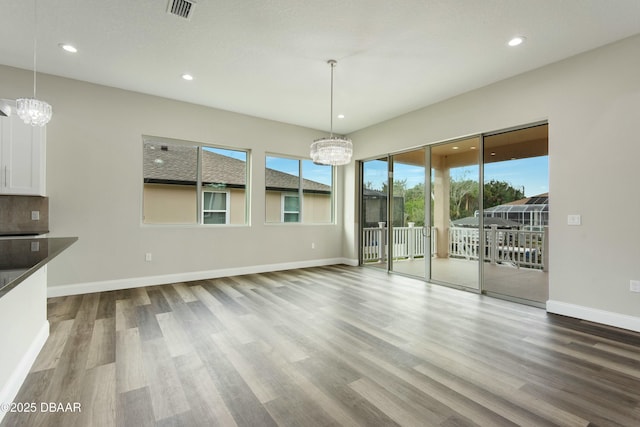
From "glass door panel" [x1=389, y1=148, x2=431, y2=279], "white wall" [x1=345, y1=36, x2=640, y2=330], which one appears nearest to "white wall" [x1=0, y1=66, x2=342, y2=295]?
"glass door panel" [x1=389, y1=148, x2=431, y2=279]

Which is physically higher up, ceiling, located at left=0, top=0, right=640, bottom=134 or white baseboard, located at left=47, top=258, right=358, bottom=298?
ceiling, located at left=0, top=0, right=640, bottom=134

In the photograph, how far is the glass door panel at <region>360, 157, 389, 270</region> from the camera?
20.3ft

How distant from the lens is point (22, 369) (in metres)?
2.04

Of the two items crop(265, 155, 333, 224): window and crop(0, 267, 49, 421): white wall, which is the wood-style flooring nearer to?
crop(0, 267, 49, 421): white wall

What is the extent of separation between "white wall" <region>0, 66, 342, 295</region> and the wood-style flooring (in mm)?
755

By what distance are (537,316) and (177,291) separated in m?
4.80

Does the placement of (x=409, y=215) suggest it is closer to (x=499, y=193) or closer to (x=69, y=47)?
(x=499, y=193)

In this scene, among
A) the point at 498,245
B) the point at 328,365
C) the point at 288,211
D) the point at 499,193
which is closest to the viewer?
the point at 328,365

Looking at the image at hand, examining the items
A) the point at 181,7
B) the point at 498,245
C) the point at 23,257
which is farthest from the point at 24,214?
the point at 498,245

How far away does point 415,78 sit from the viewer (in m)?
4.05

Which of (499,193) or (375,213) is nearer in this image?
(499,193)

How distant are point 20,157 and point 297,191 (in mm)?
4301

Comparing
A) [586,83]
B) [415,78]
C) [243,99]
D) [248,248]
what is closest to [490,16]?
[415,78]

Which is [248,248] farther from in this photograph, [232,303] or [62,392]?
[62,392]
